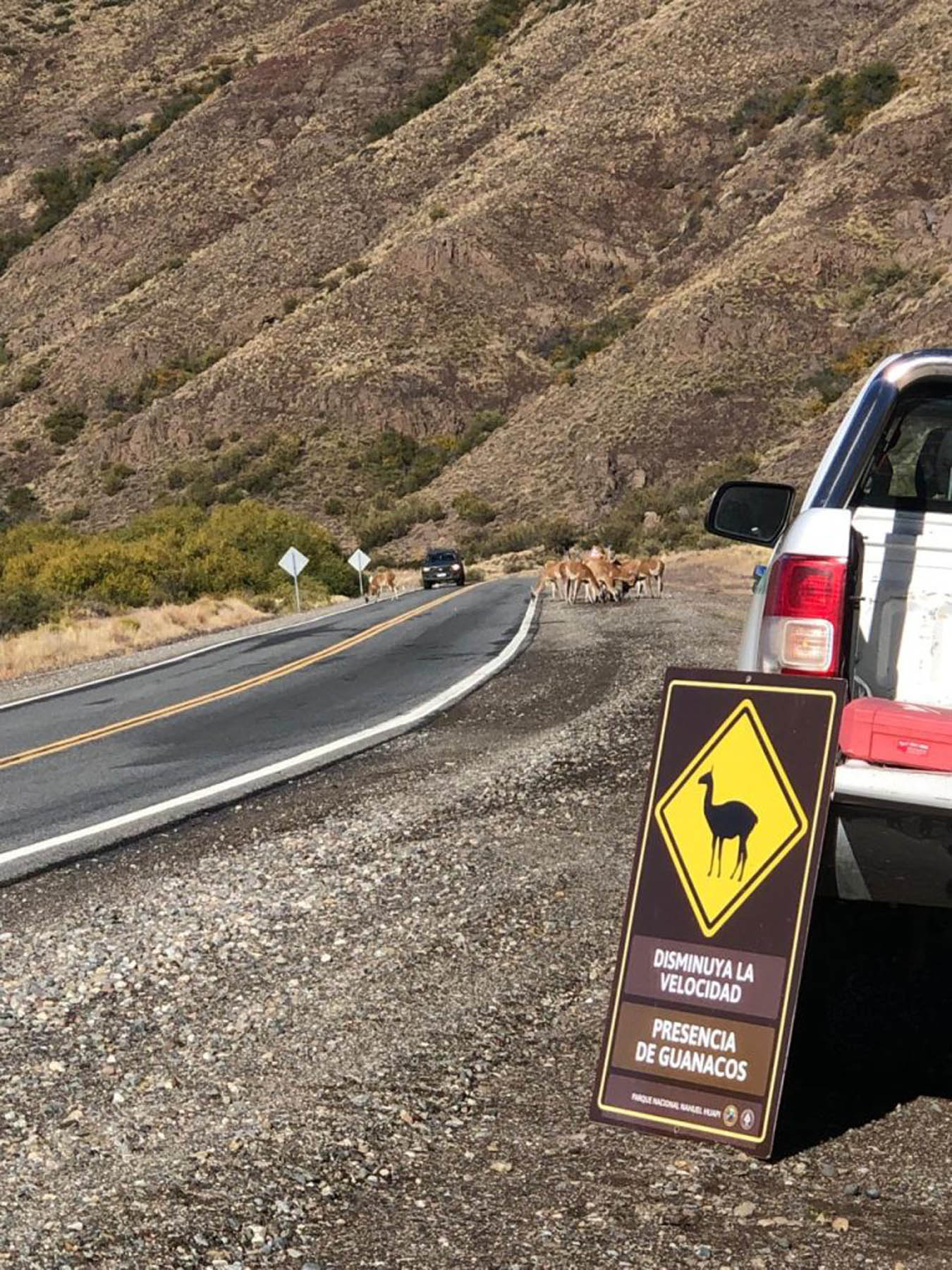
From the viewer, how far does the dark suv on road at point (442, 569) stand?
2055 inches

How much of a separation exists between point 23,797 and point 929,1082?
7.69 meters

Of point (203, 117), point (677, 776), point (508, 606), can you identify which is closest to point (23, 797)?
point (677, 776)

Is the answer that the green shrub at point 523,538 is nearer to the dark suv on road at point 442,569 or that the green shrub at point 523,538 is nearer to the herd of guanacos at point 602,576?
the dark suv on road at point 442,569

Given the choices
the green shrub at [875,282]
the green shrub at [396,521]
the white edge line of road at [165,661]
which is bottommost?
the green shrub at [396,521]

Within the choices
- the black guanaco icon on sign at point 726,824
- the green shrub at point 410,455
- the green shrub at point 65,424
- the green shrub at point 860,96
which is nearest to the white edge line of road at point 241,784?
the black guanaco icon on sign at point 726,824

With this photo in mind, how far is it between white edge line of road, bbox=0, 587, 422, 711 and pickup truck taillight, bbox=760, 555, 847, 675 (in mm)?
15713

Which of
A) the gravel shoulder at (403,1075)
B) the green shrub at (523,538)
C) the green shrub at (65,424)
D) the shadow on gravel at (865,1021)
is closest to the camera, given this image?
the gravel shoulder at (403,1075)

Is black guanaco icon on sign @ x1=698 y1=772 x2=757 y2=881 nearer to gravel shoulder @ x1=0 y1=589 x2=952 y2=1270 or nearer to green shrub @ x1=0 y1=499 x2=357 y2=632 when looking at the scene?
gravel shoulder @ x1=0 y1=589 x2=952 y2=1270

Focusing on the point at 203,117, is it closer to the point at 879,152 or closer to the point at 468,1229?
the point at 879,152

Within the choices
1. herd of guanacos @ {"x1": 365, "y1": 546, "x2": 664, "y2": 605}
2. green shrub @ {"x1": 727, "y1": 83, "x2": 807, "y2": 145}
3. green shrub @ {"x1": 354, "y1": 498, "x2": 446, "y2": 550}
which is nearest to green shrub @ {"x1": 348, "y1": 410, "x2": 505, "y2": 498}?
green shrub @ {"x1": 354, "y1": 498, "x2": 446, "y2": 550}

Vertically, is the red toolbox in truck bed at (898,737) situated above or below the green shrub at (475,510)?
above

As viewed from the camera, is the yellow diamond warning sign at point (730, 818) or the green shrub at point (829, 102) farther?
the green shrub at point (829, 102)

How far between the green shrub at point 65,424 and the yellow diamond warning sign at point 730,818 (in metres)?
82.2

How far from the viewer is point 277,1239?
3.72 metres
